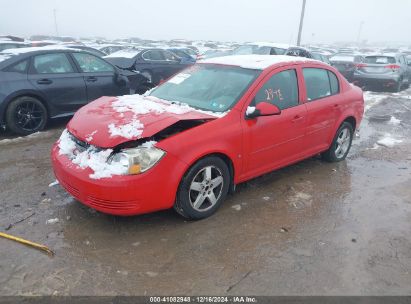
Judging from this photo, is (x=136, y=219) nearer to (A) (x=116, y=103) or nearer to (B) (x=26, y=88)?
(A) (x=116, y=103)

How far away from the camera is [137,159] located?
3363 millimetres

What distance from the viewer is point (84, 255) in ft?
10.6

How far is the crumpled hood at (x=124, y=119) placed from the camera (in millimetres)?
3473

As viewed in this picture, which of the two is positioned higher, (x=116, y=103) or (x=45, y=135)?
(x=116, y=103)

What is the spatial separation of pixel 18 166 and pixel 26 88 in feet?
6.15

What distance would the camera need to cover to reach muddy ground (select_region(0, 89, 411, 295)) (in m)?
2.95

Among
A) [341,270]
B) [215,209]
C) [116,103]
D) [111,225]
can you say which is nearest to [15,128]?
[116,103]

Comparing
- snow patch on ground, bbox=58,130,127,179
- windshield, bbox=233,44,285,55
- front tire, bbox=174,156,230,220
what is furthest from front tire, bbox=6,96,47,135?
windshield, bbox=233,44,285,55

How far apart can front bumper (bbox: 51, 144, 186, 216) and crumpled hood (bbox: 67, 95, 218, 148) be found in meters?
0.32

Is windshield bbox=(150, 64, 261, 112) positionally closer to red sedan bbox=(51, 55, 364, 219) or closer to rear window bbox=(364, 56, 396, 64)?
red sedan bbox=(51, 55, 364, 219)

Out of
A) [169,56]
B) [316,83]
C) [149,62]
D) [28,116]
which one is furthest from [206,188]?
[169,56]

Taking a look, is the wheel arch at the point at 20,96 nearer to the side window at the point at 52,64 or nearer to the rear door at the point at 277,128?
the side window at the point at 52,64

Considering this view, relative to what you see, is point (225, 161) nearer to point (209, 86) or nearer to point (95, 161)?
point (209, 86)

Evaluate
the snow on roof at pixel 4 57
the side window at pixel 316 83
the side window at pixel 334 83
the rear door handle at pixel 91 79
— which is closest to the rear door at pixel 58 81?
the rear door handle at pixel 91 79
